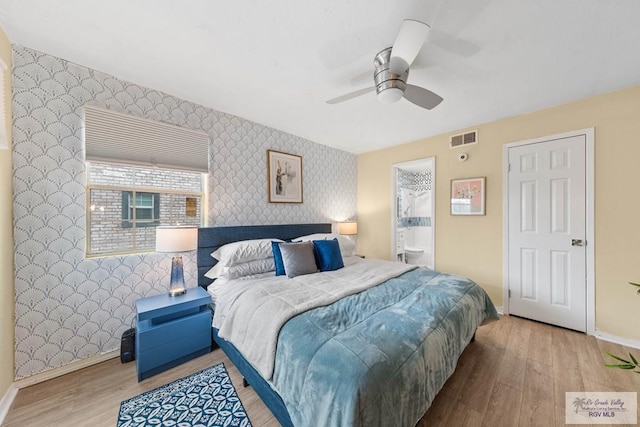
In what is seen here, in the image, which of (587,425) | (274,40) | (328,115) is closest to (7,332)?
(274,40)

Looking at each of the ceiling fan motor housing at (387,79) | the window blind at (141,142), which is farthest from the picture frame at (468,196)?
the window blind at (141,142)

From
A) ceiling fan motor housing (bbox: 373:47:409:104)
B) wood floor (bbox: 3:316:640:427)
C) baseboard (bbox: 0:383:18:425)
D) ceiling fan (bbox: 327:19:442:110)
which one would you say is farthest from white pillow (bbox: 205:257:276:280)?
ceiling fan motor housing (bbox: 373:47:409:104)

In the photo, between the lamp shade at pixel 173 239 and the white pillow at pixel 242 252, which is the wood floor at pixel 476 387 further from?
the lamp shade at pixel 173 239

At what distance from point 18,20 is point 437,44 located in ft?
9.25

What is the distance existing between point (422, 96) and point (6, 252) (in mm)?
3248

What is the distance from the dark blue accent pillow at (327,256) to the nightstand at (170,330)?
3.78ft

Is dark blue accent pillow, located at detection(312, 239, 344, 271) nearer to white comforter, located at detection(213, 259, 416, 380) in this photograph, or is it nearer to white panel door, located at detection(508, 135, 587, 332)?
white comforter, located at detection(213, 259, 416, 380)

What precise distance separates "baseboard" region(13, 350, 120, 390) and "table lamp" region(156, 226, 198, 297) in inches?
28.1

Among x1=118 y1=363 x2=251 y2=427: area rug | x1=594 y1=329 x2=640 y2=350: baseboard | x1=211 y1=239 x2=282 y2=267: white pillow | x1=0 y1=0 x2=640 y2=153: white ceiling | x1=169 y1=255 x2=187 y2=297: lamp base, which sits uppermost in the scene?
x1=0 y1=0 x2=640 y2=153: white ceiling

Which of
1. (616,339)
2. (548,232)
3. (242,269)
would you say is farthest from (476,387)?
(242,269)

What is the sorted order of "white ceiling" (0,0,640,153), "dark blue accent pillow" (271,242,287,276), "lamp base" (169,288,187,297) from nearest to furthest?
"white ceiling" (0,0,640,153) → "lamp base" (169,288,187,297) → "dark blue accent pillow" (271,242,287,276)

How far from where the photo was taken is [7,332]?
5.39ft

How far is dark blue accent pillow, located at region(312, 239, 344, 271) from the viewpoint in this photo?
2.57 meters

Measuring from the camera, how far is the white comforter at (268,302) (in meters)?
1.45
